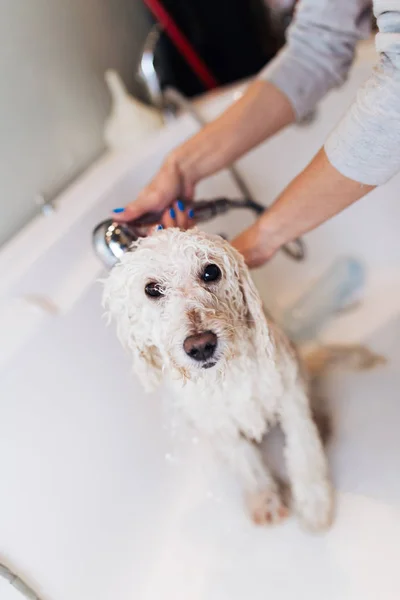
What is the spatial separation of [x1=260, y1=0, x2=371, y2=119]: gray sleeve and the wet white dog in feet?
1.38

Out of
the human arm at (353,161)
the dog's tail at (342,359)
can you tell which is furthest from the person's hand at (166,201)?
A: the dog's tail at (342,359)

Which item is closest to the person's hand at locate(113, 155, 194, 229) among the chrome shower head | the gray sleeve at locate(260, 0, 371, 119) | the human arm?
the chrome shower head

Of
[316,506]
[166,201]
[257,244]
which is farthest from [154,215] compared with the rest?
[316,506]

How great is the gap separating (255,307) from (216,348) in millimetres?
109

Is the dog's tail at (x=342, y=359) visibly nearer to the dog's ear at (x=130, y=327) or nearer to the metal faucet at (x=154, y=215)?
the metal faucet at (x=154, y=215)

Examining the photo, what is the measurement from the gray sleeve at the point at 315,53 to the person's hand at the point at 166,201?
0.25m

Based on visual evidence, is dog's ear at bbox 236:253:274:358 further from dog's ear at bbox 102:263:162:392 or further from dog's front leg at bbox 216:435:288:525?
dog's front leg at bbox 216:435:288:525

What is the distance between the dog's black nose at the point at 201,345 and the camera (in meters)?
0.70

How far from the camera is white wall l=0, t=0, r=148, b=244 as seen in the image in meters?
1.18

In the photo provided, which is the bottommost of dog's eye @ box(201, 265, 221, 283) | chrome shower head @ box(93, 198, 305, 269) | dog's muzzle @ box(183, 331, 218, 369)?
dog's muzzle @ box(183, 331, 218, 369)

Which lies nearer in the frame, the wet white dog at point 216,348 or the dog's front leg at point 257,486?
the wet white dog at point 216,348

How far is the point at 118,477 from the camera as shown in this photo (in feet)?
3.35

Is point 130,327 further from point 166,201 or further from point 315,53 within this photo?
point 315,53

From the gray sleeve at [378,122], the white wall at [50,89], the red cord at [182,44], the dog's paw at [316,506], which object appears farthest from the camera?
the red cord at [182,44]
